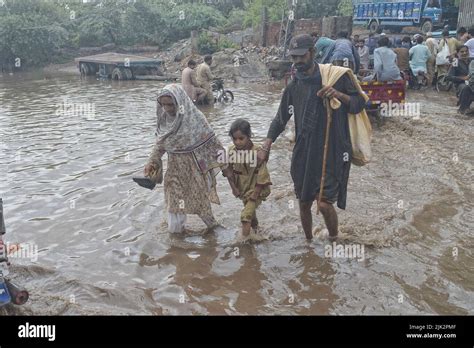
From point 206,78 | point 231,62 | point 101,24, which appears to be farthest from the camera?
point 101,24

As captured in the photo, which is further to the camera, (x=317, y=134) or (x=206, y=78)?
(x=206, y=78)

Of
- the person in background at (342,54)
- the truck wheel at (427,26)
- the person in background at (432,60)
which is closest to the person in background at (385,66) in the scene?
the person in background at (342,54)

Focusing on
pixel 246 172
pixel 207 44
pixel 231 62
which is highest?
pixel 207 44

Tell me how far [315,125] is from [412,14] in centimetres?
1934

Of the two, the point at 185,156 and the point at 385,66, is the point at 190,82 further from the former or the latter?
the point at 185,156

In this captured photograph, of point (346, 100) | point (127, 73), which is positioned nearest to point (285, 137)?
point (346, 100)

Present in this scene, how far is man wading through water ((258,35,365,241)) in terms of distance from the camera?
3.99m

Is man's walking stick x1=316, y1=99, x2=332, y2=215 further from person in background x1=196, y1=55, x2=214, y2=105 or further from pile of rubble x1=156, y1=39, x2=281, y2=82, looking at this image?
pile of rubble x1=156, y1=39, x2=281, y2=82

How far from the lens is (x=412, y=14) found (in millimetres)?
20984

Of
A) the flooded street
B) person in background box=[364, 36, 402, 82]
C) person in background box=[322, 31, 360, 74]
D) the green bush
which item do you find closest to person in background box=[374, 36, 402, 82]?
person in background box=[364, 36, 402, 82]

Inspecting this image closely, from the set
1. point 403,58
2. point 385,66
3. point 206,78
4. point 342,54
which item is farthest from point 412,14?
point 342,54

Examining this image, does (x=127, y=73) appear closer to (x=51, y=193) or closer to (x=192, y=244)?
(x=51, y=193)

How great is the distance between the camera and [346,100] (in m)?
3.99

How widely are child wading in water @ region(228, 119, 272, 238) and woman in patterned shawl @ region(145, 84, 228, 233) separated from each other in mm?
200
